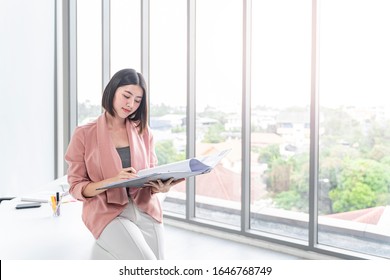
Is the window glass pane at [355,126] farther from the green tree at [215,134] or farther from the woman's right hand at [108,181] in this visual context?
the woman's right hand at [108,181]

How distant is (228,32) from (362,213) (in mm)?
1632

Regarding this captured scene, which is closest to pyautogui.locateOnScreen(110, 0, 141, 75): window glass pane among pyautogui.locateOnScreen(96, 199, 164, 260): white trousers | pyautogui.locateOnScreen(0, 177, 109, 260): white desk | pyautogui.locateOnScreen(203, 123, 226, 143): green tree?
pyautogui.locateOnScreen(203, 123, 226, 143): green tree

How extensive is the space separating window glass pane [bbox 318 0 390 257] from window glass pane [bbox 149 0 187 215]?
3.89 feet

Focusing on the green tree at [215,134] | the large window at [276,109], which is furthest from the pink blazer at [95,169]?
the green tree at [215,134]

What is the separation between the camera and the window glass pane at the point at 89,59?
3811 mm

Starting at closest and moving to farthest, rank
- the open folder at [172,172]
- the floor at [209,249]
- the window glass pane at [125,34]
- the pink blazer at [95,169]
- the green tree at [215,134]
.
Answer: the open folder at [172,172], the pink blazer at [95,169], the floor at [209,249], the green tree at [215,134], the window glass pane at [125,34]

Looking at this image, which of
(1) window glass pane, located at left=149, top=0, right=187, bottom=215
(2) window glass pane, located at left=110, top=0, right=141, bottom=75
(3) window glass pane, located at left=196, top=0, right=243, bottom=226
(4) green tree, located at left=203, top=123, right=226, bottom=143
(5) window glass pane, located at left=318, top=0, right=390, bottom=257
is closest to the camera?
(5) window glass pane, located at left=318, top=0, right=390, bottom=257

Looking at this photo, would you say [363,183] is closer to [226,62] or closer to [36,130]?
[226,62]

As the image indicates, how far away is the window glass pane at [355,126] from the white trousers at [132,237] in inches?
59.1

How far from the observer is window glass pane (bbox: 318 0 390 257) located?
7.99 ft

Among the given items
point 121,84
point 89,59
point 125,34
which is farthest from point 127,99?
point 89,59

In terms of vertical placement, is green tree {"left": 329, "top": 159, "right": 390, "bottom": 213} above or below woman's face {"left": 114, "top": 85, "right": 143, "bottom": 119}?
below

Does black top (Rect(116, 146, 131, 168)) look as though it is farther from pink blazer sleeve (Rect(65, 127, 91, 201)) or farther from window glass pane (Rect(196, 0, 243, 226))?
window glass pane (Rect(196, 0, 243, 226))

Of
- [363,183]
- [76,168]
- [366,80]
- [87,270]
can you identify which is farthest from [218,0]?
[87,270]
